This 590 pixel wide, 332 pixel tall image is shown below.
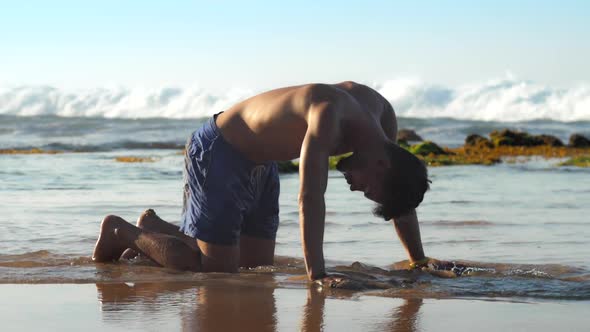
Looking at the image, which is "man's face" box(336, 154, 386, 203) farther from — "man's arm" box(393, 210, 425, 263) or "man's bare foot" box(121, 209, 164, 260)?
"man's bare foot" box(121, 209, 164, 260)

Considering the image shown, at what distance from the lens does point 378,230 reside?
774 centimetres

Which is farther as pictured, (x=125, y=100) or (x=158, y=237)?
(x=125, y=100)

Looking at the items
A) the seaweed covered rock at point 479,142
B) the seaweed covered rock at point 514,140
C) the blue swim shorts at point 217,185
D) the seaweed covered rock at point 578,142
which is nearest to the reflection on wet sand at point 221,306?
the blue swim shorts at point 217,185

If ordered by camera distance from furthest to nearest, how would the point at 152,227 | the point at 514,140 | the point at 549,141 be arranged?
1. the point at 549,141
2. the point at 514,140
3. the point at 152,227

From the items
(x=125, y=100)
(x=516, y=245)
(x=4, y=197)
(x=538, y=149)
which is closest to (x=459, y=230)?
(x=516, y=245)

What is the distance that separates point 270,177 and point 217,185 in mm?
420

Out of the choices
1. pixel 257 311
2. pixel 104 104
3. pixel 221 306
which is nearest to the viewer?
pixel 257 311

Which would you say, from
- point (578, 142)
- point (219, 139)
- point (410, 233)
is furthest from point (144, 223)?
point (578, 142)

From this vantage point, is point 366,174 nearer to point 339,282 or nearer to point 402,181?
point 402,181

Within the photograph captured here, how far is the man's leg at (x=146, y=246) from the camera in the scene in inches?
216

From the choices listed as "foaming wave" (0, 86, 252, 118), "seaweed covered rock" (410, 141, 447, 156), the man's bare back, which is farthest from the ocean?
"foaming wave" (0, 86, 252, 118)

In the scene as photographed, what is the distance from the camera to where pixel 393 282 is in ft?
15.4

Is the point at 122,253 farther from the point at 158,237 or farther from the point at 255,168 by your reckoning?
the point at 255,168

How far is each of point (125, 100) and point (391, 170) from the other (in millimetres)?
51737
